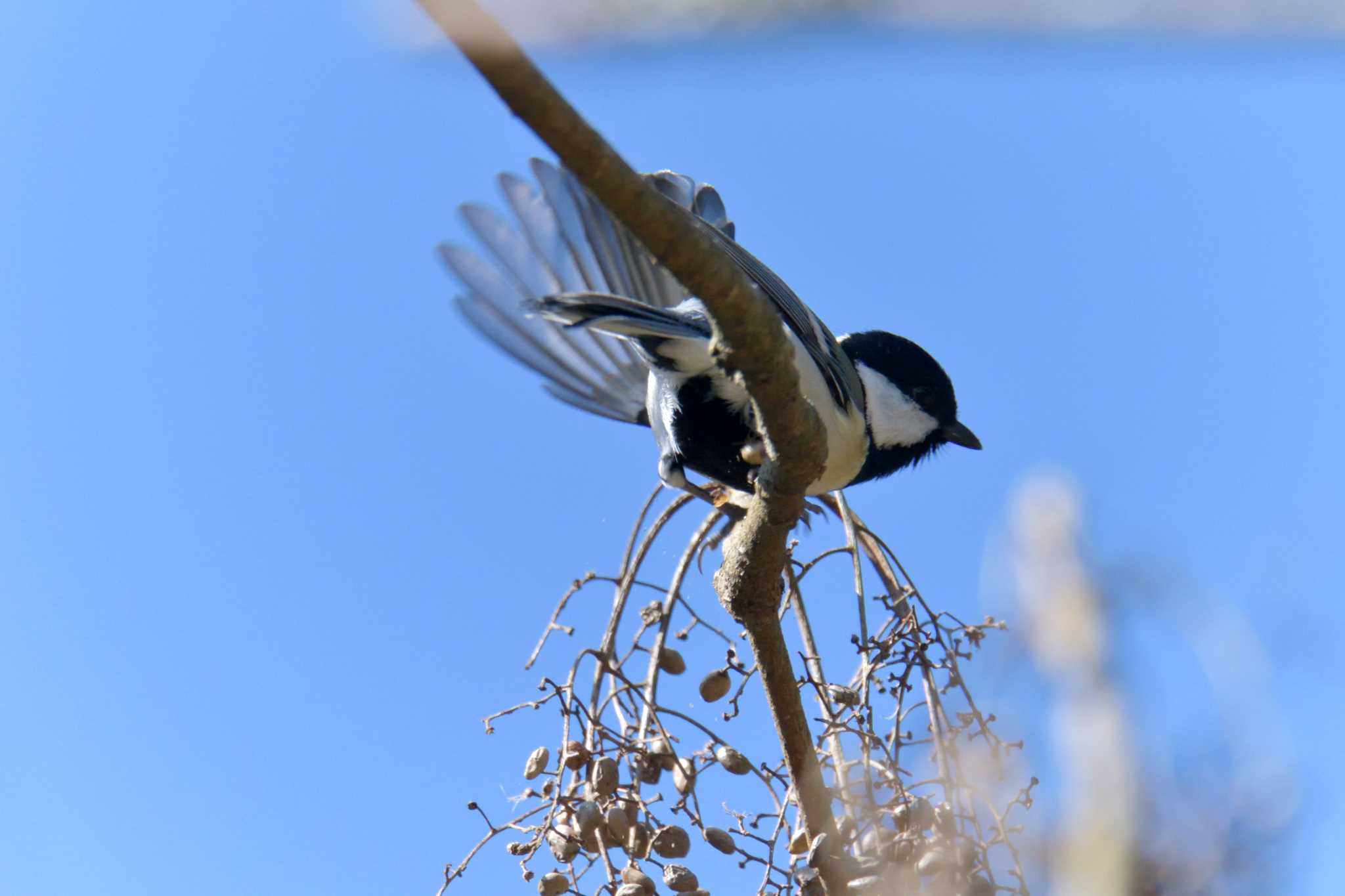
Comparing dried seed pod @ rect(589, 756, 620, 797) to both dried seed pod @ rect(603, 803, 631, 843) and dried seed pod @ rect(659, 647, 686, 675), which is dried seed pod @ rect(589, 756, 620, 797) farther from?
dried seed pod @ rect(659, 647, 686, 675)

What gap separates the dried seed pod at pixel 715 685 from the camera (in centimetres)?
185

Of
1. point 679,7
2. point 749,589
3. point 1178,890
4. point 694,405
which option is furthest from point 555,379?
point 679,7

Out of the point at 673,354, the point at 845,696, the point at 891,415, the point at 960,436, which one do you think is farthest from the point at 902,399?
the point at 845,696

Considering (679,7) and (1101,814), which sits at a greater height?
(679,7)

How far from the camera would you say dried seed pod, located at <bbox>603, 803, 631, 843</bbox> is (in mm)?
1581

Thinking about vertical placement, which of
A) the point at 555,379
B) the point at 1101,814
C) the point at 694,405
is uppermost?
the point at 555,379

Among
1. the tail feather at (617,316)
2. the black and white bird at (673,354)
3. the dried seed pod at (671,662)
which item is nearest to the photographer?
the tail feather at (617,316)

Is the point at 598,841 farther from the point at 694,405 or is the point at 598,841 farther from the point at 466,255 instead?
the point at 466,255

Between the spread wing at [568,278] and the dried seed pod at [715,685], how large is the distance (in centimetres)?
69

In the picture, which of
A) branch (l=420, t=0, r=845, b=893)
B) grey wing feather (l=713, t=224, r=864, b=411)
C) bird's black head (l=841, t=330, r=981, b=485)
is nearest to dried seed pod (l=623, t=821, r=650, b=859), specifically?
branch (l=420, t=0, r=845, b=893)

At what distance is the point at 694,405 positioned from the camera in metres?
2.29

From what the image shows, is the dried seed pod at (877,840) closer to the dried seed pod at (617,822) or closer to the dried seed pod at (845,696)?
the dried seed pod at (845,696)

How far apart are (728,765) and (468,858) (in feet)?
1.29

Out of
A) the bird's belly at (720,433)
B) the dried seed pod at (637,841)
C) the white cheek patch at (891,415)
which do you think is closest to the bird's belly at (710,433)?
the bird's belly at (720,433)
